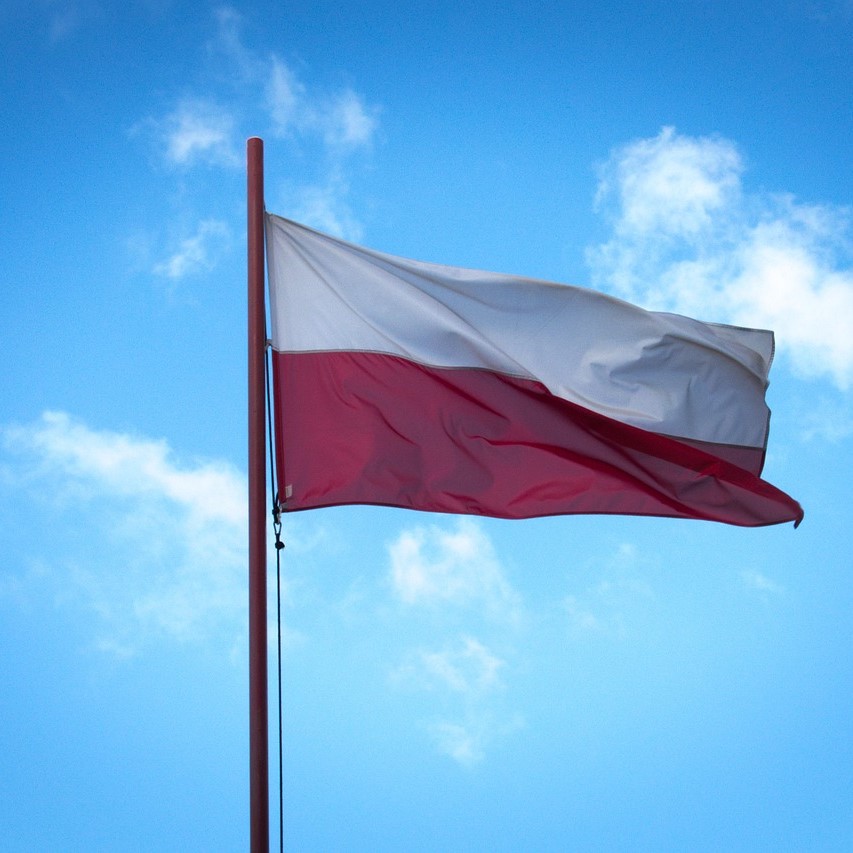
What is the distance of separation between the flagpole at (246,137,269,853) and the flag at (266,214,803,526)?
0.33 meters

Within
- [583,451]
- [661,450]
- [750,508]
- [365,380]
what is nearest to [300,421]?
[365,380]

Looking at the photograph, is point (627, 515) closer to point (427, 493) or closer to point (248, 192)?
point (427, 493)

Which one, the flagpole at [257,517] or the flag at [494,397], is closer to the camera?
the flagpole at [257,517]

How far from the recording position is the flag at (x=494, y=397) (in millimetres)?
8008

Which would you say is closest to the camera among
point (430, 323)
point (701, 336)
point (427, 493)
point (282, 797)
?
point (282, 797)

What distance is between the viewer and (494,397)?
8609 millimetres

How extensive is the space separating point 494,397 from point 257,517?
2.09m

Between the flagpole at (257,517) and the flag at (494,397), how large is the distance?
33 cm

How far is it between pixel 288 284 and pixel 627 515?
2731mm

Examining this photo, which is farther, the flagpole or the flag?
the flag

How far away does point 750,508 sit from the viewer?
8.67m

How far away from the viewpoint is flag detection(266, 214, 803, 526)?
8.01 metres

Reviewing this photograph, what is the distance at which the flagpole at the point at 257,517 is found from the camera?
268 inches

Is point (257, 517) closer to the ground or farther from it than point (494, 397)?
closer to the ground
